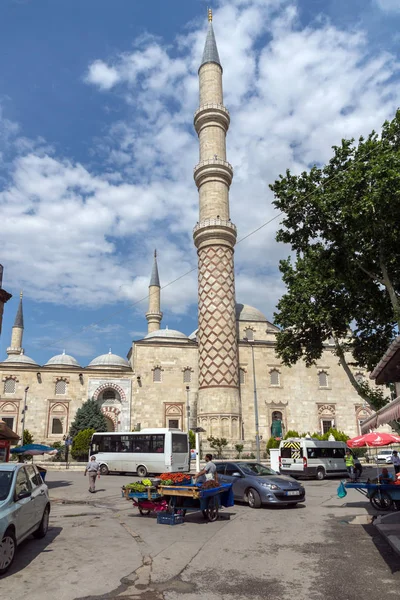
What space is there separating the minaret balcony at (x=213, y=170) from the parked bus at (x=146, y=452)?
20082 mm

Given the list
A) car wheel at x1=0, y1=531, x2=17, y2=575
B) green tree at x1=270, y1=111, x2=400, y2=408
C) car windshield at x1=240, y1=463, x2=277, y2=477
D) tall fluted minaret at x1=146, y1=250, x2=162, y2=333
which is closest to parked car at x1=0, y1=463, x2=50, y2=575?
car wheel at x1=0, y1=531, x2=17, y2=575

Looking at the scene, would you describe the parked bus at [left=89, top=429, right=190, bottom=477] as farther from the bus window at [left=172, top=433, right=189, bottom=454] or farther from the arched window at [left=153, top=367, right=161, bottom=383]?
the arched window at [left=153, top=367, right=161, bottom=383]

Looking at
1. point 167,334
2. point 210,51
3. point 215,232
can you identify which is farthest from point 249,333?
point 210,51

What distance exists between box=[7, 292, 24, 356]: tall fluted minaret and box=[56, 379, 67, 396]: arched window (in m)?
12.6

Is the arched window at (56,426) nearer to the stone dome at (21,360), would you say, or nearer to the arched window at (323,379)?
the stone dome at (21,360)

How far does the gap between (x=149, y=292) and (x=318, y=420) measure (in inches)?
792

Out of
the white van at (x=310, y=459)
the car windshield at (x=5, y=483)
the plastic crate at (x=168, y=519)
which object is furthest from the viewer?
the white van at (x=310, y=459)

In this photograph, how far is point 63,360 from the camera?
128 feet

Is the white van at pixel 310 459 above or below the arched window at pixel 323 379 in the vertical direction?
below

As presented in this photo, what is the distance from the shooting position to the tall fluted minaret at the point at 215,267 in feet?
106

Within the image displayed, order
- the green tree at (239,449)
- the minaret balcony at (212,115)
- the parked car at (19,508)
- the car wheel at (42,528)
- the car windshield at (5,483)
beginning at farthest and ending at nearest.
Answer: the minaret balcony at (212,115)
the green tree at (239,449)
the car wheel at (42,528)
the car windshield at (5,483)
the parked car at (19,508)

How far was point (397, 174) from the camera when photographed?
1282 cm

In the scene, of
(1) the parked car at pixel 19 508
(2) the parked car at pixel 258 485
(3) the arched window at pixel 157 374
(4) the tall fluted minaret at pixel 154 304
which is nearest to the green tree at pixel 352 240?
(2) the parked car at pixel 258 485

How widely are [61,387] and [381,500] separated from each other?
29.0m
